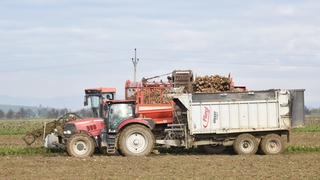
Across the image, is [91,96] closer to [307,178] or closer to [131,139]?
[131,139]

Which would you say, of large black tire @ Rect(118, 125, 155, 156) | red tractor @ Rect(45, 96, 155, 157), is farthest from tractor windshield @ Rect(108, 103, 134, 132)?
large black tire @ Rect(118, 125, 155, 156)

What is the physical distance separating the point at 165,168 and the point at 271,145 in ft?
19.9

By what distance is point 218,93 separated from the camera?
744 inches

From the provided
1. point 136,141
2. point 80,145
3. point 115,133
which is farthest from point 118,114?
point 80,145

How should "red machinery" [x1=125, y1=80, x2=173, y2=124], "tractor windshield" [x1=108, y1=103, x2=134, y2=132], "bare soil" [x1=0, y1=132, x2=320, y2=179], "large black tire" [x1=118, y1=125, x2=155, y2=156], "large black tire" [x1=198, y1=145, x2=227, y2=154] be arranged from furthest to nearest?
"large black tire" [x1=198, y1=145, x2=227, y2=154] < "red machinery" [x1=125, y1=80, x2=173, y2=124] < "tractor windshield" [x1=108, y1=103, x2=134, y2=132] < "large black tire" [x1=118, y1=125, x2=155, y2=156] < "bare soil" [x1=0, y1=132, x2=320, y2=179]

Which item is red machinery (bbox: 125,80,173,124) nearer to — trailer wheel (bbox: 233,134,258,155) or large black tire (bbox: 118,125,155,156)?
large black tire (bbox: 118,125,155,156)

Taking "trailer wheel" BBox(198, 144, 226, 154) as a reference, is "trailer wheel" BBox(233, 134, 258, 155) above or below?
above

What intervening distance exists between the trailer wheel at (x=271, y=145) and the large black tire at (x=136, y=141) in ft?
14.0

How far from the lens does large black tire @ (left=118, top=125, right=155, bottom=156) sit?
18.2 metres

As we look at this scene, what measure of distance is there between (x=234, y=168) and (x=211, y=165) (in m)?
1.00

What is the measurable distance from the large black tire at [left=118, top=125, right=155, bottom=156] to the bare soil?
3.17 feet

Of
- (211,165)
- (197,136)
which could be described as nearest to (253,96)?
(197,136)

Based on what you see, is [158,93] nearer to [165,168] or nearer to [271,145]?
[271,145]

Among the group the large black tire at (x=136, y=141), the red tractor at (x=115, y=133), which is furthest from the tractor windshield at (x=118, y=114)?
the large black tire at (x=136, y=141)
